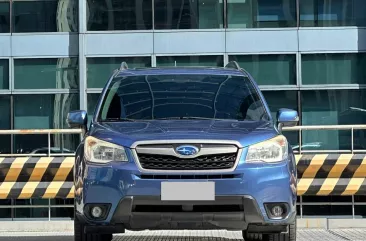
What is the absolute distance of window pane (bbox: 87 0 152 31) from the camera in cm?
2112

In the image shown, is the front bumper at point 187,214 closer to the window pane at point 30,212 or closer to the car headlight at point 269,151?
the car headlight at point 269,151

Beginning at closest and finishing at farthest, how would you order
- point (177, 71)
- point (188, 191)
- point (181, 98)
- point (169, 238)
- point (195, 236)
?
point (188, 191), point (181, 98), point (177, 71), point (169, 238), point (195, 236)

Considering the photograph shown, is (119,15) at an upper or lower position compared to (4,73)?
upper

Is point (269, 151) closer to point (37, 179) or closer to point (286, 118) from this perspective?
point (286, 118)

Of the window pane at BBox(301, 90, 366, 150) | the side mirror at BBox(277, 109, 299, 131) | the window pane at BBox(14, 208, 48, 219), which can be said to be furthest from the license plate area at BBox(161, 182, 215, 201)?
the window pane at BBox(301, 90, 366, 150)

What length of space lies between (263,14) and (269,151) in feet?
50.3

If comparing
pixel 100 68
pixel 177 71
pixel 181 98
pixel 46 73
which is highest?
pixel 100 68

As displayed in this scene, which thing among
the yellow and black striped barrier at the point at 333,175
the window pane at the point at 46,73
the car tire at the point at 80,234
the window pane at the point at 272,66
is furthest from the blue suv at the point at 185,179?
the window pane at the point at 46,73

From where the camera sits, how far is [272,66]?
68.3ft

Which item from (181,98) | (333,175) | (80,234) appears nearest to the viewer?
(80,234)

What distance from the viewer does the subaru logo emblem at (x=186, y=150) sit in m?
5.96

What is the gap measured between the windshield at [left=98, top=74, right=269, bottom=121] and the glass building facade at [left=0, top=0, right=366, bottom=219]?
43.2ft

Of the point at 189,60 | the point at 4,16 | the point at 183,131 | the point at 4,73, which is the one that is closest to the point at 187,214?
the point at 183,131

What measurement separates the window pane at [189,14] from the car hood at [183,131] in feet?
47.7
